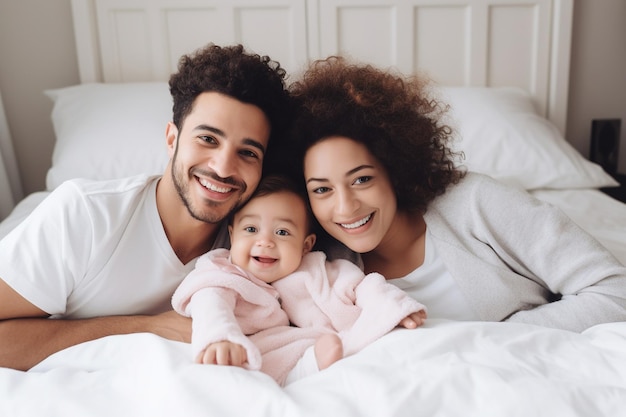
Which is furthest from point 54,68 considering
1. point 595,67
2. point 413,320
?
point 595,67

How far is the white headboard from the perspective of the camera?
2.56 meters

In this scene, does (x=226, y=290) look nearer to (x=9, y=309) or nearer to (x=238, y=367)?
(x=238, y=367)

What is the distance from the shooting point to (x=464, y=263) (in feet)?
4.17

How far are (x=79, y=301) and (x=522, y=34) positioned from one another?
8.07ft

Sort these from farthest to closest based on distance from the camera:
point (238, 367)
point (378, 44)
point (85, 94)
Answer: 1. point (378, 44)
2. point (85, 94)
3. point (238, 367)

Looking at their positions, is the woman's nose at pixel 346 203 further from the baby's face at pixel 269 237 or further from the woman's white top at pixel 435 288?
the woman's white top at pixel 435 288

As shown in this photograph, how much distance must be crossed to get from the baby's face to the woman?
0.08 meters

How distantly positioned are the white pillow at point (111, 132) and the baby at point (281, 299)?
94cm

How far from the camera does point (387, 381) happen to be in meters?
0.81

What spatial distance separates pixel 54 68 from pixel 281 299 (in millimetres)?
2079

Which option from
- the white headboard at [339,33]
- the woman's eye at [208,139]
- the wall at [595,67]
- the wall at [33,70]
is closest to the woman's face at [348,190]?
the woman's eye at [208,139]

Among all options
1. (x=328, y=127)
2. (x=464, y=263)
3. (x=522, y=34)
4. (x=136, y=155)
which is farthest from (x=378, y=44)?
(x=464, y=263)

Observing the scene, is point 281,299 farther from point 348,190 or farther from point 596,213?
point 596,213

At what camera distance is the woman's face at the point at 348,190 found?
126 centimetres
